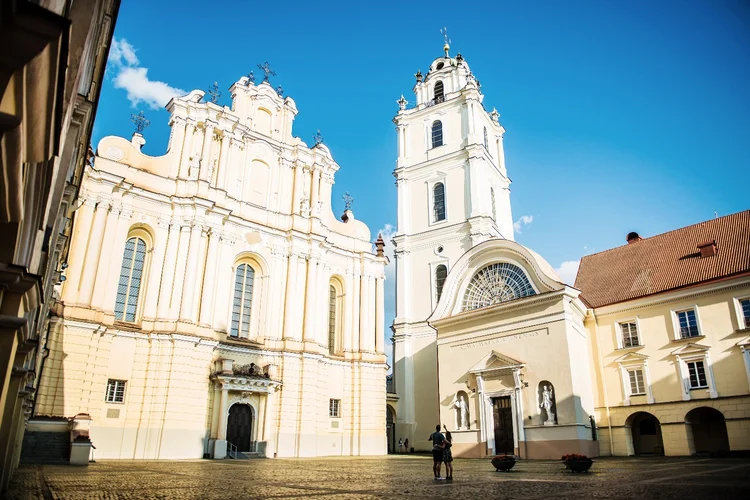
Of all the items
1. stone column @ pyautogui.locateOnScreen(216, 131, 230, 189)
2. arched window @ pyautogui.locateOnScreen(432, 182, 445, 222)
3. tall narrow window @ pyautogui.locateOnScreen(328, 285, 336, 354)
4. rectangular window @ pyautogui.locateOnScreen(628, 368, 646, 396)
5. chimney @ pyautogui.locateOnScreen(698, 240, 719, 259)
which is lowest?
rectangular window @ pyautogui.locateOnScreen(628, 368, 646, 396)

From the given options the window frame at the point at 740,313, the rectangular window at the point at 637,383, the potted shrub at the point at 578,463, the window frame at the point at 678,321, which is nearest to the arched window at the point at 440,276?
the rectangular window at the point at 637,383

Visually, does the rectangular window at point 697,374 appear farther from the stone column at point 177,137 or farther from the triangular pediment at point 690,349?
the stone column at point 177,137

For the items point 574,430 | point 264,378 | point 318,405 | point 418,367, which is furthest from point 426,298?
point 574,430

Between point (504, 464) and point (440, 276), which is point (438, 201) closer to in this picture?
point (440, 276)

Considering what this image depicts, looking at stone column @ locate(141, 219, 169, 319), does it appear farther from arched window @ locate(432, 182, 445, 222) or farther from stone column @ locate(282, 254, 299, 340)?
Answer: arched window @ locate(432, 182, 445, 222)

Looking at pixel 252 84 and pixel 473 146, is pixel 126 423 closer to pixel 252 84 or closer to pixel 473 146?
pixel 252 84

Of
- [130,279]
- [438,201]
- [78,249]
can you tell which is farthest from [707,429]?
[78,249]

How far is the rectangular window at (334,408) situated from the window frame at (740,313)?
66.8 feet

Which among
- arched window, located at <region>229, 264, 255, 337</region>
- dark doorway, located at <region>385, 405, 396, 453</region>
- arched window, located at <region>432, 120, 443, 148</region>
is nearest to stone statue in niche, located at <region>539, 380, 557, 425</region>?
dark doorway, located at <region>385, 405, 396, 453</region>

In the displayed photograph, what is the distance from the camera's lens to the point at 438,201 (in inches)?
1566

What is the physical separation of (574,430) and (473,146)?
73.0ft

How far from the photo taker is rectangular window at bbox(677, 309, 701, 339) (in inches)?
914

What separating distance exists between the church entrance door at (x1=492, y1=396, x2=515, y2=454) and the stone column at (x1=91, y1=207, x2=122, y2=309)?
61.1 ft

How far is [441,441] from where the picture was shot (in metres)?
12.9
